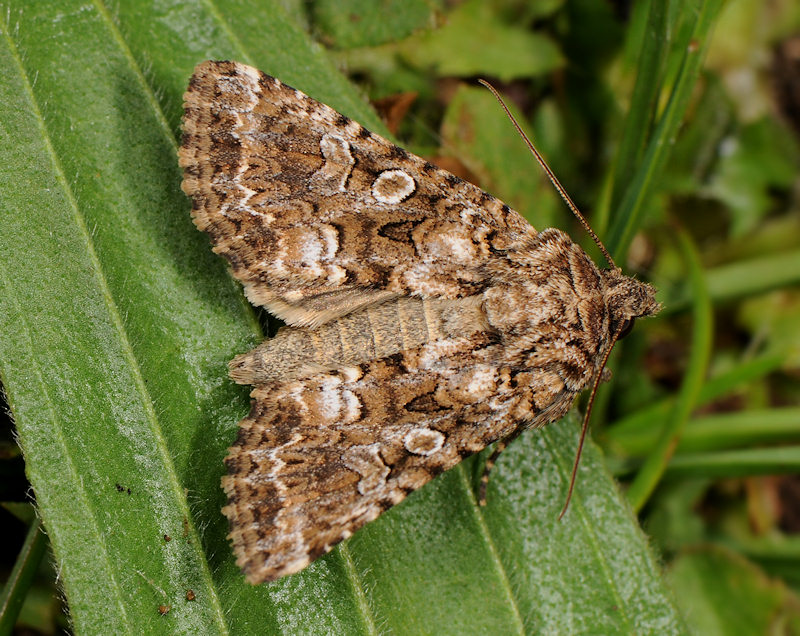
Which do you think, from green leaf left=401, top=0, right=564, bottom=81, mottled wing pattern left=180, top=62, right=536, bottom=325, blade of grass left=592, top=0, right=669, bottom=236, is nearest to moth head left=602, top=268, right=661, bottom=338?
mottled wing pattern left=180, top=62, right=536, bottom=325

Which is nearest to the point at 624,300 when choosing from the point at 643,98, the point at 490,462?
the point at 490,462

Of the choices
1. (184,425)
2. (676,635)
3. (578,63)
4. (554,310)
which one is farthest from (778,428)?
(184,425)

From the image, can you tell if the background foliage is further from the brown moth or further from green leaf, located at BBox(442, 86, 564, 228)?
the brown moth

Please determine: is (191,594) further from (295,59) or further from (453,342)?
(295,59)

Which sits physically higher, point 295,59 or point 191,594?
point 295,59

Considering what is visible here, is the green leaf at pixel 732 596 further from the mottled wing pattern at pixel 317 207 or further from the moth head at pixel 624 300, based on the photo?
the mottled wing pattern at pixel 317 207

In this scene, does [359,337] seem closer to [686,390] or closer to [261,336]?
[261,336]
